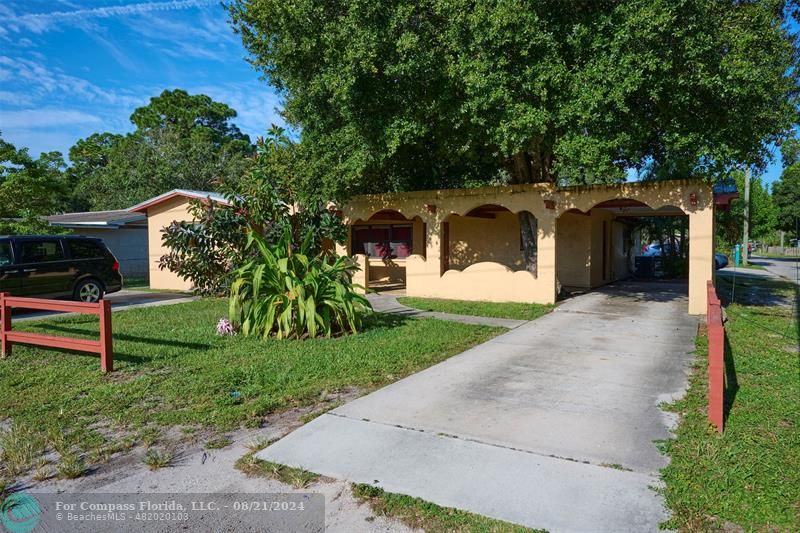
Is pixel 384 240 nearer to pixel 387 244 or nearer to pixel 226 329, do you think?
pixel 387 244

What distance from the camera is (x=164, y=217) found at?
57.9ft

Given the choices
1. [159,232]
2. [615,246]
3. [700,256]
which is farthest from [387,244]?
[700,256]

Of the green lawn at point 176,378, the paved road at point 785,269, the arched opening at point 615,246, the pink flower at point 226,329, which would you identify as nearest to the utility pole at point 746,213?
the paved road at point 785,269

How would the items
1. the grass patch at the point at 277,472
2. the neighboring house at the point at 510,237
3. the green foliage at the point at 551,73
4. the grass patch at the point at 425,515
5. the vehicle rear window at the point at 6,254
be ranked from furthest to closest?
the neighboring house at the point at 510,237
the vehicle rear window at the point at 6,254
the green foliage at the point at 551,73
the grass patch at the point at 277,472
the grass patch at the point at 425,515

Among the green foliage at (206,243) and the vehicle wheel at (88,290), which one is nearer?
the green foliage at (206,243)

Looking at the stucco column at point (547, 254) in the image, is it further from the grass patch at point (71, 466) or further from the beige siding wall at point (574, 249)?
the grass patch at point (71, 466)

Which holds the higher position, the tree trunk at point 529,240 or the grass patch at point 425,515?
the tree trunk at point 529,240

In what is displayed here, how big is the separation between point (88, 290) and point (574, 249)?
14209 mm

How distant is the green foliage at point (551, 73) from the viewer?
9055mm

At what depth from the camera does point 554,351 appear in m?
7.64

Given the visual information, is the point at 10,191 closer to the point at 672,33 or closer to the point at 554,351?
the point at 554,351

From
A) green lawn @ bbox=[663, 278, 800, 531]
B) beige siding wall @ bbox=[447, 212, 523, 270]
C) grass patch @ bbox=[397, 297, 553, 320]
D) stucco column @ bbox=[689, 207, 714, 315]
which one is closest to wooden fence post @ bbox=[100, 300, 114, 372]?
green lawn @ bbox=[663, 278, 800, 531]

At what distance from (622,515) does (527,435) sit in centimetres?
127

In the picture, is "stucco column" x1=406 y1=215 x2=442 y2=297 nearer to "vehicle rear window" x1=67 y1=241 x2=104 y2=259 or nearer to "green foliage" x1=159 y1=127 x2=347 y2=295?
"green foliage" x1=159 y1=127 x2=347 y2=295
